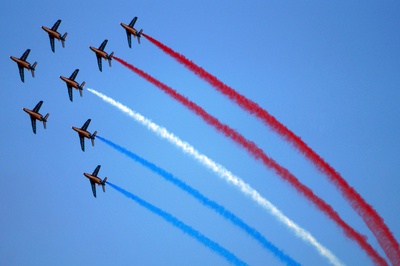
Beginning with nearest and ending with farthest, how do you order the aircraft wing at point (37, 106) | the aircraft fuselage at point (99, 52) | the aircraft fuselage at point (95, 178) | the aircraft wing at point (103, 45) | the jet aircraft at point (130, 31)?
1. the jet aircraft at point (130, 31)
2. the aircraft fuselage at point (95, 178)
3. the aircraft fuselage at point (99, 52)
4. the aircraft wing at point (103, 45)
5. the aircraft wing at point (37, 106)

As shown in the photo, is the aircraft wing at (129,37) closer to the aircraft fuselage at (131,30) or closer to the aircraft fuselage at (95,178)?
the aircraft fuselage at (131,30)

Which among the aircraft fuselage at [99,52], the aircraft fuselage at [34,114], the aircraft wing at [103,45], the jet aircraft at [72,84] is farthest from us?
the aircraft fuselage at [34,114]

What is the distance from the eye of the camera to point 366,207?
1891 inches

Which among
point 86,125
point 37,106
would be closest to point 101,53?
point 86,125

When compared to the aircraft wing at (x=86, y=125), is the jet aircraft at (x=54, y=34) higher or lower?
higher

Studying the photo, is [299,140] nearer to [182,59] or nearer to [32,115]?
[182,59]

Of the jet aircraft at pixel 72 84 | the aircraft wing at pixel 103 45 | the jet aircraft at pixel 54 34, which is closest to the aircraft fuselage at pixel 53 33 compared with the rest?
the jet aircraft at pixel 54 34

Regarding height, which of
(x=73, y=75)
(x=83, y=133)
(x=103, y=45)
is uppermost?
(x=103, y=45)

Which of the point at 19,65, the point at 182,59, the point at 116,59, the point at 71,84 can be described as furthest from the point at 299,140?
the point at 19,65

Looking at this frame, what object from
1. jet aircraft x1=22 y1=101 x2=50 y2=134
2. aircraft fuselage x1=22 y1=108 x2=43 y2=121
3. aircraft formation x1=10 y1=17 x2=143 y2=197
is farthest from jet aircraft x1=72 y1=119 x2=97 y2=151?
aircraft fuselage x1=22 y1=108 x2=43 y2=121

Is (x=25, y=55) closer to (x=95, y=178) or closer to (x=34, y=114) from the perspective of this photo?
(x=34, y=114)

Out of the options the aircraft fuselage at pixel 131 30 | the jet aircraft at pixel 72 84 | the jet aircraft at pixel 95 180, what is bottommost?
the jet aircraft at pixel 95 180

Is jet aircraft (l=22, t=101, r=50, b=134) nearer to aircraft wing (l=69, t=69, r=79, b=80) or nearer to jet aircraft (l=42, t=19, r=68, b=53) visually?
aircraft wing (l=69, t=69, r=79, b=80)

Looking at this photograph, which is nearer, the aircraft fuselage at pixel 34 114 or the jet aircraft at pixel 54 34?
the jet aircraft at pixel 54 34
